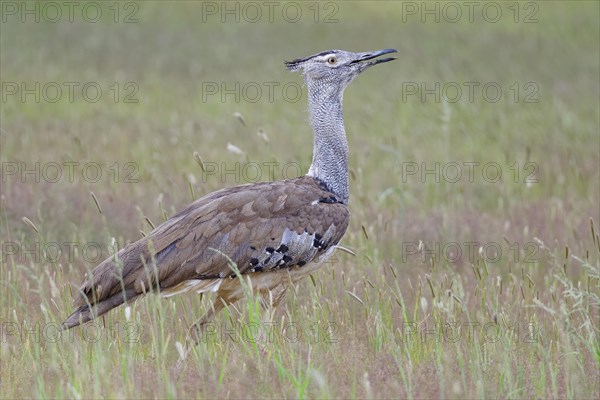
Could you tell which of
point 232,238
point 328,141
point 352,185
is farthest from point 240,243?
point 352,185

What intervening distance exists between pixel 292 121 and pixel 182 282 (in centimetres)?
738

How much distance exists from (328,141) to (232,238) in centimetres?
93

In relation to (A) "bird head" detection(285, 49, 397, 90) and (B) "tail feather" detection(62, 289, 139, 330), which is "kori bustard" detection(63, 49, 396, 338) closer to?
(B) "tail feather" detection(62, 289, 139, 330)

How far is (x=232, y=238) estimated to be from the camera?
5156mm

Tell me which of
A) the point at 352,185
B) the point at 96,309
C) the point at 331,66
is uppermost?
the point at 331,66

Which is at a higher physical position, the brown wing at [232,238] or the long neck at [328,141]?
the long neck at [328,141]

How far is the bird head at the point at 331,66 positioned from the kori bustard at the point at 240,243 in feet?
1.12

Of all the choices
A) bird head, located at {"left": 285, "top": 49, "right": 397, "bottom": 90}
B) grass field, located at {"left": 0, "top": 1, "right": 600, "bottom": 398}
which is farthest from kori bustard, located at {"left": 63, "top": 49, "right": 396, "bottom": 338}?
bird head, located at {"left": 285, "top": 49, "right": 397, "bottom": 90}

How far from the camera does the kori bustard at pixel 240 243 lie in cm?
488

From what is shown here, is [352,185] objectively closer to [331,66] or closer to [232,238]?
[331,66]

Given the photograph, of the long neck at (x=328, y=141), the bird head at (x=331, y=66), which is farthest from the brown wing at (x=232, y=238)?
the bird head at (x=331, y=66)

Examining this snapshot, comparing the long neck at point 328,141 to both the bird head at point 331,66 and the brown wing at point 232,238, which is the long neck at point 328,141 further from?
the brown wing at point 232,238

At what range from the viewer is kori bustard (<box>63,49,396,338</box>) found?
4879 mm

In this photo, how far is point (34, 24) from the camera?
17.8m
